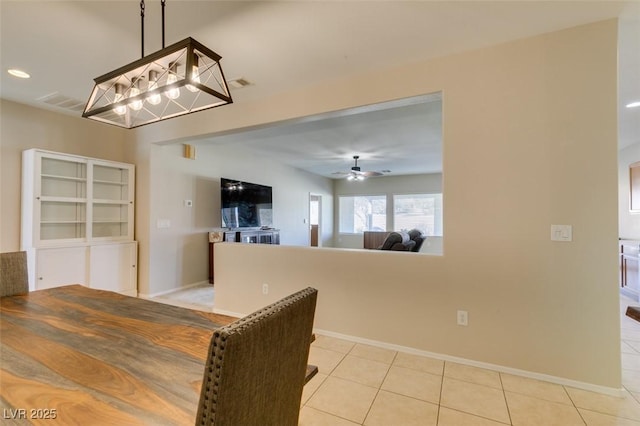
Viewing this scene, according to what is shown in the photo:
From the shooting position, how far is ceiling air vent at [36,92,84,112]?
3.25 meters

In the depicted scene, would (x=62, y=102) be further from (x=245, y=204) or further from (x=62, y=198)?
(x=245, y=204)

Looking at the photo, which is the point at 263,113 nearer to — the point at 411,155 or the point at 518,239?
the point at 518,239

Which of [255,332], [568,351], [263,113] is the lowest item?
[568,351]

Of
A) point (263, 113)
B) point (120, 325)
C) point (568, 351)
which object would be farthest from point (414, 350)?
point (263, 113)

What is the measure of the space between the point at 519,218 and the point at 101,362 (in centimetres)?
262

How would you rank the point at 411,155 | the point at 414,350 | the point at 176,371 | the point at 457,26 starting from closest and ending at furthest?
the point at 176,371, the point at 457,26, the point at 414,350, the point at 411,155

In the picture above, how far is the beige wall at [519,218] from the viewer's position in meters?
1.98

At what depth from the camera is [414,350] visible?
99.9 inches

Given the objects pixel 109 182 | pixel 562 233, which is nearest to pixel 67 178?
pixel 109 182

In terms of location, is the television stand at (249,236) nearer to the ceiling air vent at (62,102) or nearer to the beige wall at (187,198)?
the beige wall at (187,198)

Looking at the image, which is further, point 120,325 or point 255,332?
point 120,325

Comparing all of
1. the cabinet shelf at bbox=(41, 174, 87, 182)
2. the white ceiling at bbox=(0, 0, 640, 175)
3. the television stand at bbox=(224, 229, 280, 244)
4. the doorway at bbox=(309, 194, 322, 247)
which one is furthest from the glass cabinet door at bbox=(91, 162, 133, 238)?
the doorway at bbox=(309, 194, 322, 247)

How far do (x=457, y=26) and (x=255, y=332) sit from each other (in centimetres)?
241

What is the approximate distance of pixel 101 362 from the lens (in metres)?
0.98
